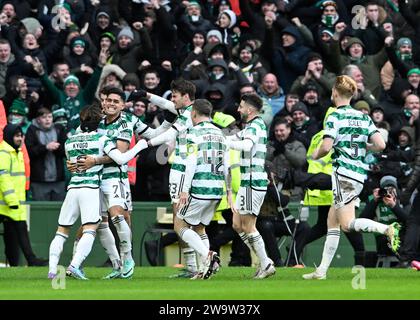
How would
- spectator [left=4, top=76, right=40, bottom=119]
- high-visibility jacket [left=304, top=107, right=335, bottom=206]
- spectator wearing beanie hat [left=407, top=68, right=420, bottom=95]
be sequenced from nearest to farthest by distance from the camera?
high-visibility jacket [left=304, top=107, right=335, bottom=206]
spectator [left=4, top=76, right=40, bottom=119]
spectator wearing beanie hat [left=407, top=68, right=420, bottom=95]

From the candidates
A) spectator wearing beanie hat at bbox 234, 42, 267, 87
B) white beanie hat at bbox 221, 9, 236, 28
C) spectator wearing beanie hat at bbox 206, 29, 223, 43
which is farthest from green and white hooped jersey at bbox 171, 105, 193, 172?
white beanie hat at bbox 221, 9, 236, 28

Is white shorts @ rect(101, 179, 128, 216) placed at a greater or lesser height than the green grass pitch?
greater

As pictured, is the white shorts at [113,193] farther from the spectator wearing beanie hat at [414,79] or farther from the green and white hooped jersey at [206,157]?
the spectator wearing beanie hat at [414,79]

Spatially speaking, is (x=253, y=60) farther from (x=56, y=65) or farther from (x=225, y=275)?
(x=225, y=275)

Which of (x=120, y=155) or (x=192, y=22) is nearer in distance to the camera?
(x=120, y=155)

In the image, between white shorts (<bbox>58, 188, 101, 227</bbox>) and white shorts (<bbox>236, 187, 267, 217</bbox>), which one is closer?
white shorts (<bbox>58, 188, 101, 227</bbox>)

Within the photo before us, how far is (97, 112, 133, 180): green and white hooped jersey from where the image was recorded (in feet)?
59.8

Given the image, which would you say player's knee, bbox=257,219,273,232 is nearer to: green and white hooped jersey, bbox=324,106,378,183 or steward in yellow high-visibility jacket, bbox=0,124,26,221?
steward in yellow high-visibility jacket, bbox=0,124,26,221

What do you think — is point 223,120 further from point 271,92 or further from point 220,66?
point 271,92

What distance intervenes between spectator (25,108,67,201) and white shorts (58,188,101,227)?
650 cm

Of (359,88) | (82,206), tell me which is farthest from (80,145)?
(359,88)

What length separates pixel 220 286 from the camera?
16.9 metres

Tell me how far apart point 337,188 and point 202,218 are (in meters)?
1.87

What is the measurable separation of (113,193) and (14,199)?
14.7 feet
